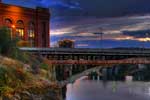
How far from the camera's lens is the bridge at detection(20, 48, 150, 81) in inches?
2945

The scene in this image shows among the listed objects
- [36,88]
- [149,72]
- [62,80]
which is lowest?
[149,72]

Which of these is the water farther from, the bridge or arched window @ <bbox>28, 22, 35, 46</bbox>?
arched window @ <bbox>28, 22, 35, 46</bbox>

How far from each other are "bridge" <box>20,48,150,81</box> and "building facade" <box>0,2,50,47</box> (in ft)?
211

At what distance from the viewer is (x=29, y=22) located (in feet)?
536

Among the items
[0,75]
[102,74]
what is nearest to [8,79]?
[0,75]

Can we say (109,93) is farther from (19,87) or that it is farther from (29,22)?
(19,87)

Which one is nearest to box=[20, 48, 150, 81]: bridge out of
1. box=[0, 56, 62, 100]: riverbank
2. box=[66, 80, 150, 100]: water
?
box=[66, 80, 150, 100]: water

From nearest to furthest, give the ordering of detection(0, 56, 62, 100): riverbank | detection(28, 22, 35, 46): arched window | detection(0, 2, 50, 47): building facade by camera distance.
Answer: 1. detection(0, 56, 62, 100): riverbank
2. detection(0, 2, 50, 47): building facade
3. detection(28, 22, 35, 46): arched window

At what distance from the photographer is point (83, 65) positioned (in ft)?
258

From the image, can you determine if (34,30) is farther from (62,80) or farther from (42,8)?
(62,80)

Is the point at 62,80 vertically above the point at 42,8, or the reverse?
the point at 42,8

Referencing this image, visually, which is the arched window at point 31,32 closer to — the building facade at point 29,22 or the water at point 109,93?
the building facade at point 29,22

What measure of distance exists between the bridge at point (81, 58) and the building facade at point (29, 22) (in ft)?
211

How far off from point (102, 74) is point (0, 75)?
147m
